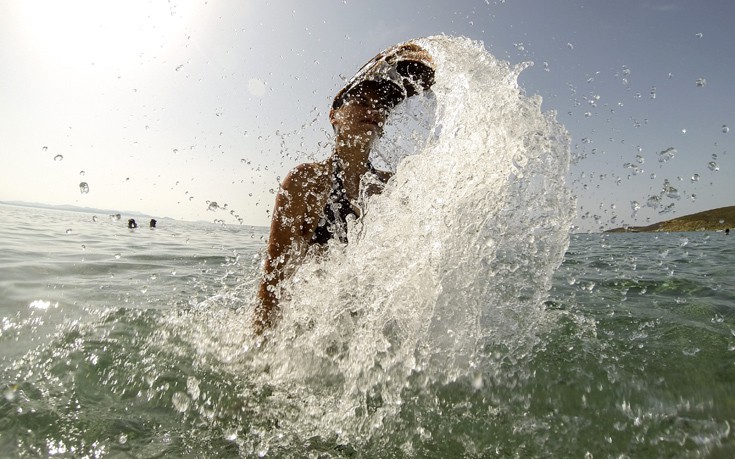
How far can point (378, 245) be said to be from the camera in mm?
2912

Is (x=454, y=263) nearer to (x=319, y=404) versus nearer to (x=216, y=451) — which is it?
(x=319, y=404)

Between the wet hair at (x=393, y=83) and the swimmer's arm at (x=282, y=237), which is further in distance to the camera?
the wet hair at (x=393, y=83)

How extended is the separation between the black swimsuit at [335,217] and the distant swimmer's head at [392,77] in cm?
70

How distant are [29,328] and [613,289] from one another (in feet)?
19.2

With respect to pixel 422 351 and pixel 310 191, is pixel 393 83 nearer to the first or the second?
pixel 310 191

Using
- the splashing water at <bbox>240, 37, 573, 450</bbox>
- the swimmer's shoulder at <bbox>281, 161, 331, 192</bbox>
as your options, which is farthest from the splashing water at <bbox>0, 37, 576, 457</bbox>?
the swimmer's shoulder at <bbox>281, 161, 331, 192</bbox>

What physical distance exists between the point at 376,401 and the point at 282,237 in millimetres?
1224

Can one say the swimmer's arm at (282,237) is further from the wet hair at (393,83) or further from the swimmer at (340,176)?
the wet hair at (393,83)

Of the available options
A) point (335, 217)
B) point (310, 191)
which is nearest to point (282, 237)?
point (310, 191)

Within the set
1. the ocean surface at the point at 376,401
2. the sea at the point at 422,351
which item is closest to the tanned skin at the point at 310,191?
the sea at the point at 422,351

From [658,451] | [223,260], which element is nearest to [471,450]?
[658,451]

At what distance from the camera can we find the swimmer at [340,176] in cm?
277

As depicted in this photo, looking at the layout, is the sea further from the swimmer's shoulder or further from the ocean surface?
the swimmer's shoulder

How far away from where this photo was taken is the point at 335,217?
3.22m
